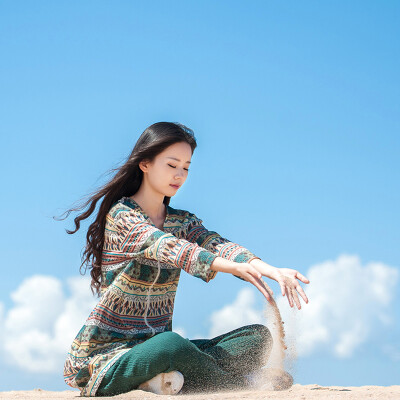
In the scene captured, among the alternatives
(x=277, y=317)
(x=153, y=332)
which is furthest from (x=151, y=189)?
(x=277, y=317)

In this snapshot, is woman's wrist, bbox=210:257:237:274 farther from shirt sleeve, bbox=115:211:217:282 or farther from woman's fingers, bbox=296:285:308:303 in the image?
woman's fingers, bbox=296:285:308:303

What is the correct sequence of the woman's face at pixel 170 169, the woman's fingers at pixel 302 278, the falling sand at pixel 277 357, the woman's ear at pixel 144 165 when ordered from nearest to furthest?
the woman's fingers at pixel 302 278, the falling sand at pixel 277 357, the woman's face at pixel 170 169, the woman's ear at pixel 144 165

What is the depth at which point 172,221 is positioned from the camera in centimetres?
489

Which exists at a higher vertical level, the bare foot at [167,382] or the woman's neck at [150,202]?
the woman's neck at [150,202]

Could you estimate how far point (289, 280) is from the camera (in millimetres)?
3955

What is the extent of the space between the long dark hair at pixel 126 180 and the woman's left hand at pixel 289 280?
1.33m

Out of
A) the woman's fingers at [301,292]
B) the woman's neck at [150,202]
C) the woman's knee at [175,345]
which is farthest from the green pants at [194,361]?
the woman's neck at [150,202]

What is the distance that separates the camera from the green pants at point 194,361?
4.18m

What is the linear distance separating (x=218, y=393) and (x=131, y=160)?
6.10 feet

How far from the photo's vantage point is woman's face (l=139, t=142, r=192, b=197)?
477 cm

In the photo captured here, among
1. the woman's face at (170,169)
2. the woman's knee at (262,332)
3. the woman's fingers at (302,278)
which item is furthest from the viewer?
the woman's face at (170,169)

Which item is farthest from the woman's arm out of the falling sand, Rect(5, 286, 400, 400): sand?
the falling sand

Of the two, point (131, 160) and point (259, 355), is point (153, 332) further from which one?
point (131, 160)

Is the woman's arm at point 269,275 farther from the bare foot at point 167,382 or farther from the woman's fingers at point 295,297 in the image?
the bare foot at point 167,382
